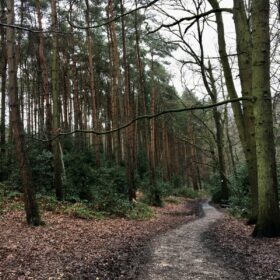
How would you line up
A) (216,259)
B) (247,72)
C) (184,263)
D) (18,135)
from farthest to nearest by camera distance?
(247,72) → (18,135) → (216,259) → (184,263)

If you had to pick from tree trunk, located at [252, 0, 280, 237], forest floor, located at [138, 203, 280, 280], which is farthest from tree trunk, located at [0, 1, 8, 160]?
tree trunk, located at [252, 0, 280, 237]

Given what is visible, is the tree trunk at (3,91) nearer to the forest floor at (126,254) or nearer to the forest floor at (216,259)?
the forest floor at (126,254)

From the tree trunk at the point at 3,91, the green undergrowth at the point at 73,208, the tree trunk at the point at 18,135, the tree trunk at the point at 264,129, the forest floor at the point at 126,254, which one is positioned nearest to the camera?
the forest floor at the point at 126,254

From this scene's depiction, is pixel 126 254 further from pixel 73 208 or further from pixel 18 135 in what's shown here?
pixel 73 208

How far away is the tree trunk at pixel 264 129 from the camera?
749 cm

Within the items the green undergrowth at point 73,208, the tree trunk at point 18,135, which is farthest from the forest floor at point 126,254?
the green undergrowth at point 73,208

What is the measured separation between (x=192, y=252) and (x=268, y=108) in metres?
3.54

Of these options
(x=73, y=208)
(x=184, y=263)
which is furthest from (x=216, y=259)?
(x=73, y=208)

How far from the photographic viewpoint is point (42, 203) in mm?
12531

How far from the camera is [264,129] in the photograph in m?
7.60

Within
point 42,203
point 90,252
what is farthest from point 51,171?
point 90,252

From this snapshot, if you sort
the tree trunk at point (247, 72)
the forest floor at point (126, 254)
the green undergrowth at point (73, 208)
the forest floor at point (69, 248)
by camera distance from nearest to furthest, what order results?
the forest floor at point (126, 254) < the forest floor at point (69, 248) < the tree trunk at point (247, 72) < the green undergrowth at point (73, 208)

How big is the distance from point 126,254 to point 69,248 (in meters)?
1.24

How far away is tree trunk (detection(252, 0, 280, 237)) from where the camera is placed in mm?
7488
